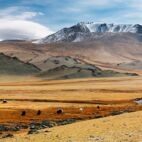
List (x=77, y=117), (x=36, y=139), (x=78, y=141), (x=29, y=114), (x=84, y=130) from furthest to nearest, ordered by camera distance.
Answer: (x=29, y=114) → (x=77, y=117) → (x=84, y=130) → (x=36, y=139) → (x=78, y=141)

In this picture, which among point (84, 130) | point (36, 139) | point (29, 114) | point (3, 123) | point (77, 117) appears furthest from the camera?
point (29, 114)

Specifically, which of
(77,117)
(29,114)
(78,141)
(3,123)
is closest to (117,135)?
(78,141)

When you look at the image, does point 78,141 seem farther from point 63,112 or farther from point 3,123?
point 63,112

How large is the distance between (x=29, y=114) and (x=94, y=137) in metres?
28.6

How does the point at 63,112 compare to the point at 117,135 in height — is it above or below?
below

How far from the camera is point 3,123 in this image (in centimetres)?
4547

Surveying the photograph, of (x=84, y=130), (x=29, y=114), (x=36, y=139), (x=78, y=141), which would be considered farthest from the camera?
(x=29, y=114)

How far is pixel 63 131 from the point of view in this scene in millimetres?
32000

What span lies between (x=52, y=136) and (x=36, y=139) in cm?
130

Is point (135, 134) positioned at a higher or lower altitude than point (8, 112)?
higher

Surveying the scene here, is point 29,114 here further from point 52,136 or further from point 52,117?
point 52,136

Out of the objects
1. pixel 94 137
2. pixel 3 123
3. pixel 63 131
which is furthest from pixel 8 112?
pixel 94 137

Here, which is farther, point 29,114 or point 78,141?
point 29,114

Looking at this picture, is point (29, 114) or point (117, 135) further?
point (29, 114)
